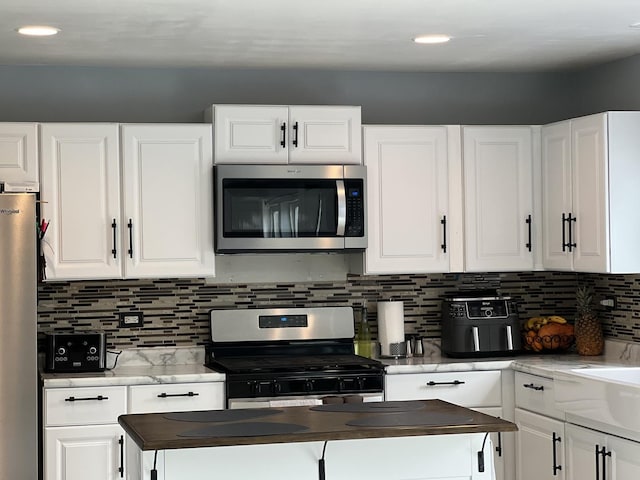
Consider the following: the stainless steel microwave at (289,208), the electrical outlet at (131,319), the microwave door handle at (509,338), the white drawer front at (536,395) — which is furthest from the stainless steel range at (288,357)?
the microwave door handle at (509,338)

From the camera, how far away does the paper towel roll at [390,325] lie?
5.59 metres

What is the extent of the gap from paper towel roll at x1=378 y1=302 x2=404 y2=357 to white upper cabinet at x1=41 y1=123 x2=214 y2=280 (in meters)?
1.00

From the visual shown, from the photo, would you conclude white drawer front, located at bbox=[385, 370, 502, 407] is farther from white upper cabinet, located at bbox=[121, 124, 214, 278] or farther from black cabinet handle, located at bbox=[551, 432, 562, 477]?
white upper cabinet, located at bbox=[121, 124, 214, 278]

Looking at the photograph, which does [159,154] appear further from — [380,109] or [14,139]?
[380,109]

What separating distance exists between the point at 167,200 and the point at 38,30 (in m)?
A: 1.11

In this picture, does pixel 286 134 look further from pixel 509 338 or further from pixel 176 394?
pixel 509 338

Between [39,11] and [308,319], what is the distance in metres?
2.31

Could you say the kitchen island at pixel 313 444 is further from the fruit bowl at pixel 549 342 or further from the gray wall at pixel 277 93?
the gray wall at pixel 277 93

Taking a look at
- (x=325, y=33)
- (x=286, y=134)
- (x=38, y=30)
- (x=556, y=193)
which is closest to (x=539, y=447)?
(x=556, y=193)

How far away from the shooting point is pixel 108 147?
16.9ft

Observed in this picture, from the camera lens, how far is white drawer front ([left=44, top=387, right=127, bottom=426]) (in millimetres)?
4883

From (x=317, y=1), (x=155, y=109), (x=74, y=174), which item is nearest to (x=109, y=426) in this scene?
(x=74, y=174)

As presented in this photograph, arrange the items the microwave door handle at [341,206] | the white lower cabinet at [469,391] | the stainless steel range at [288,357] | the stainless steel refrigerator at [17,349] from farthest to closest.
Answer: the microwave door handle at [341,206] < the white lower cabinet at [469,391] < the stainless steel range at [288,357] < the stainless steel refrigerator at [17,349]

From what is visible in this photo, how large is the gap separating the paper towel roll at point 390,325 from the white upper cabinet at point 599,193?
2.98ft
